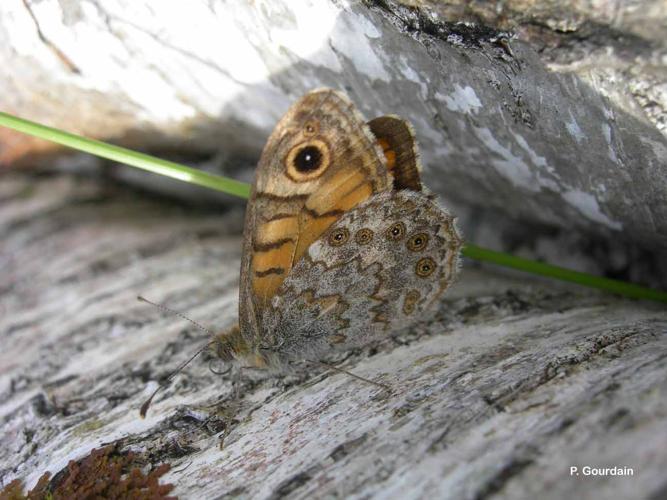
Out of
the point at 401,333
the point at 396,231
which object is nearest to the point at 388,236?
the point at 396,231

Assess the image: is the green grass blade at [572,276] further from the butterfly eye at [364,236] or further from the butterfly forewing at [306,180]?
the butterfly forewing at [306,180]

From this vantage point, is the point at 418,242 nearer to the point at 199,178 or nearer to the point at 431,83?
the point at 431,83

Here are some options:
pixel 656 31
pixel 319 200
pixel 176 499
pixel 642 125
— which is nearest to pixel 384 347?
pixel 319 200

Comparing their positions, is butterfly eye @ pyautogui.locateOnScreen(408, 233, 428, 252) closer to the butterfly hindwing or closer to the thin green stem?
the butterfly hindwing

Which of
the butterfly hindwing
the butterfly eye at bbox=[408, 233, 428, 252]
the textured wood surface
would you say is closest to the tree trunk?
the textured wood surface

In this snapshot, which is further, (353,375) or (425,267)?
(425,267)

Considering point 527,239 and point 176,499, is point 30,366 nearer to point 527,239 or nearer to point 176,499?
point 176,499

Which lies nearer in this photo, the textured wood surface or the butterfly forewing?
the textured wood surface
